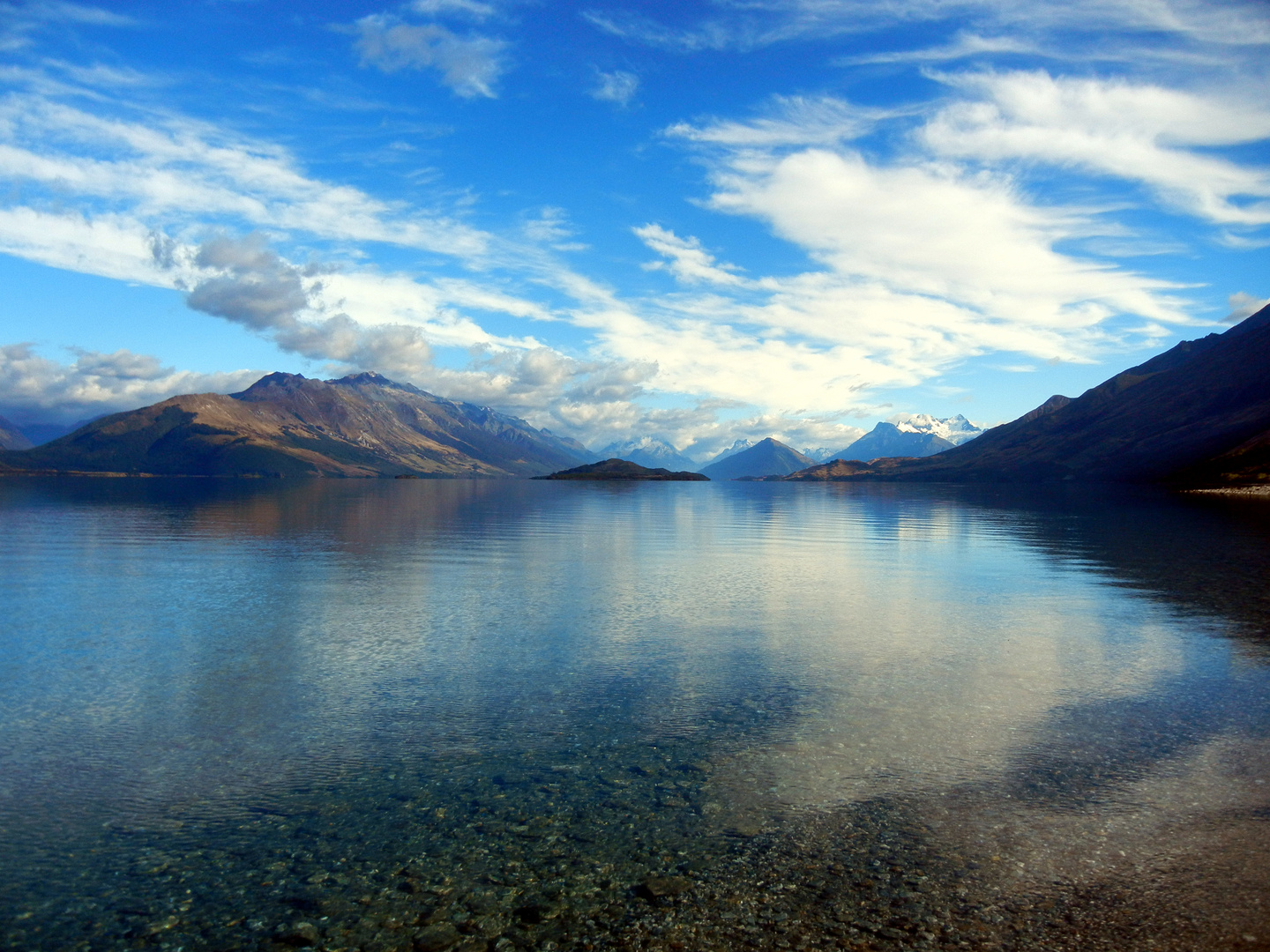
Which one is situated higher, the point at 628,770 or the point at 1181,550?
the point at 1181,550

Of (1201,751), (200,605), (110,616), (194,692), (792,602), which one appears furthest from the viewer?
(792,602)

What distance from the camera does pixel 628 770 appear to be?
18.0 m

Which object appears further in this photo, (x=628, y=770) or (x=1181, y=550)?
(x=1181, y=550)

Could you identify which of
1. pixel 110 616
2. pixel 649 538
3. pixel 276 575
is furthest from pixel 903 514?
pixel 110 616

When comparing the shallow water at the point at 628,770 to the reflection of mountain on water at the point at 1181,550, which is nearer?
the shallow water at the point at 628,770

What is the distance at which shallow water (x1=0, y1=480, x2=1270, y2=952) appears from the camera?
12430mm

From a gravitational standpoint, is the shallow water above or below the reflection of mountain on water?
below

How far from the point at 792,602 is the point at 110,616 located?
3419 cm

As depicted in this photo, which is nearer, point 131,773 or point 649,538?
point 131,773

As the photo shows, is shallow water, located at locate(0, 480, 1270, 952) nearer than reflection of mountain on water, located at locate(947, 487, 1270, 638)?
Yes

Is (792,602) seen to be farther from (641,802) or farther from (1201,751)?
(641,802)

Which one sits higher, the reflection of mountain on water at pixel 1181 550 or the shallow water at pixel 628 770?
the reflection of mountain on water at pixel 1181 550

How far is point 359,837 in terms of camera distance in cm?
1476

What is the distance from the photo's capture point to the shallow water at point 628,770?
12.4 meters
